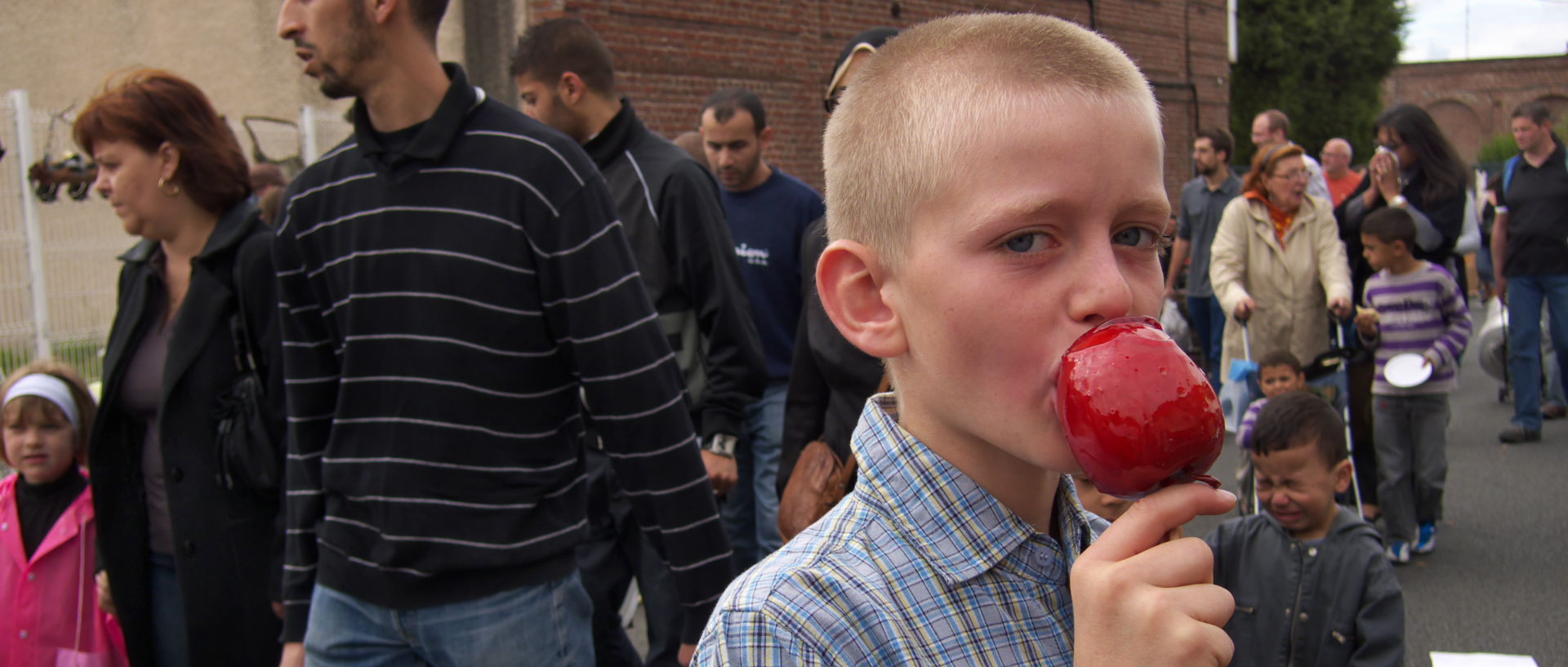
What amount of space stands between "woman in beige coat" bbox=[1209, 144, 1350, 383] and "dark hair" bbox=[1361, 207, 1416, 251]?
0.62 feet

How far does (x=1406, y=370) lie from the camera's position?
6.03 m

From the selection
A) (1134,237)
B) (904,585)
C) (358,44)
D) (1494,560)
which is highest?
(358,44)

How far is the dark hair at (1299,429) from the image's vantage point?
3.69 meters

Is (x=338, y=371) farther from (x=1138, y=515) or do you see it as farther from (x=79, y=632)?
(x=1138, y=515)

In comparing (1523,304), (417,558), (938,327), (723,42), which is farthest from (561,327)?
(723,42)

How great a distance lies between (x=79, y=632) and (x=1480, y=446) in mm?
8935

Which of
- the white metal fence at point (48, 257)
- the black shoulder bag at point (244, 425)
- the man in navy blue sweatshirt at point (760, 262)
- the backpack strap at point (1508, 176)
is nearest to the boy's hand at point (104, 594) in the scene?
the black shoulder bag at point (244, 425)

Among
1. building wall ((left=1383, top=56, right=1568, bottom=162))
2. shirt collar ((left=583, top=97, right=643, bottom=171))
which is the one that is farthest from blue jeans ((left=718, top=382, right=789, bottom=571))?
building wall ((left=1383, top=56, right=1568, bottom=162))

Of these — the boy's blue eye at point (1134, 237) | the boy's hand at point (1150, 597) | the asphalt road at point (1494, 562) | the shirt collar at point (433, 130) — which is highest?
the shirt collar at point (433, 130)

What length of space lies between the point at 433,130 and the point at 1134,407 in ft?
6.11

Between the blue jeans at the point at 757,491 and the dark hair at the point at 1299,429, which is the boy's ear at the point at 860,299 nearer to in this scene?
the dark hair at the point at 1299,429

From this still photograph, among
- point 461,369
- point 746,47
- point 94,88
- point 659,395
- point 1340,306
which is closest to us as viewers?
point 461,369

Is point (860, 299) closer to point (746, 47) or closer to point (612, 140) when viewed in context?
point (612, 140)

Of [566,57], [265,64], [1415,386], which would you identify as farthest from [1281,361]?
[265,64]
